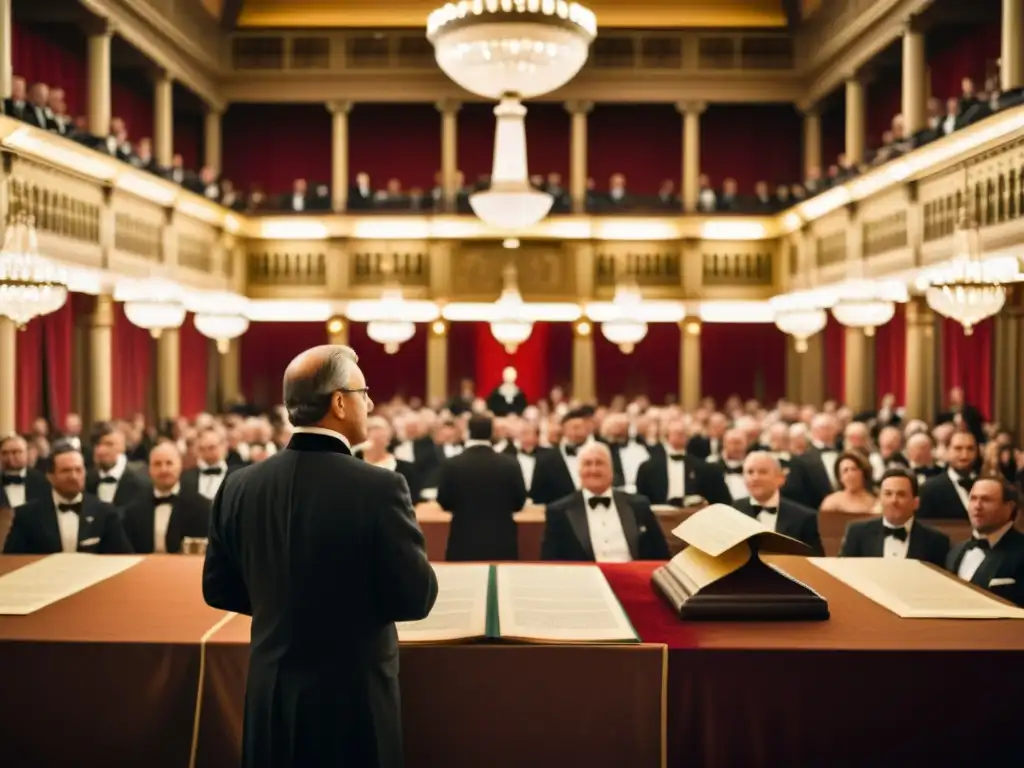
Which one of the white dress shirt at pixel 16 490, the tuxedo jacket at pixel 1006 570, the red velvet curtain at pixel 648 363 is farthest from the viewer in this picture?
the red velvet curtain at pixel 648 363

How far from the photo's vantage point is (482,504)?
6.67 m

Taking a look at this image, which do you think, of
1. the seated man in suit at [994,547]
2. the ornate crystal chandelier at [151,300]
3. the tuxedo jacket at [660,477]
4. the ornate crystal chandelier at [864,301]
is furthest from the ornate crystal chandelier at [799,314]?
the seated man in suit at [994,547]

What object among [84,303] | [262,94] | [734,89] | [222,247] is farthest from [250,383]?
[734,89]

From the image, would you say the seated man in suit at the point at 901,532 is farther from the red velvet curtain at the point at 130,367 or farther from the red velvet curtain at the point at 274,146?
the red velvet curtain at the point at 274,146

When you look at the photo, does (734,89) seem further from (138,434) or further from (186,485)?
(186,485)

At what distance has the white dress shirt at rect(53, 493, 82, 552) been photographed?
18.6 ft

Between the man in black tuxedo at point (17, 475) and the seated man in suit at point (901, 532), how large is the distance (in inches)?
222

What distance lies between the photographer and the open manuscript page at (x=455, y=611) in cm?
298

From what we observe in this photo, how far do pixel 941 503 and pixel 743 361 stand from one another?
753 inches

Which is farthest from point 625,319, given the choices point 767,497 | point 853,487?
point 767,497

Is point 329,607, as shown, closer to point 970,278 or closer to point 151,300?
point 970,278

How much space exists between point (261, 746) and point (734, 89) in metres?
23.2

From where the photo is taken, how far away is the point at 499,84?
314 inches

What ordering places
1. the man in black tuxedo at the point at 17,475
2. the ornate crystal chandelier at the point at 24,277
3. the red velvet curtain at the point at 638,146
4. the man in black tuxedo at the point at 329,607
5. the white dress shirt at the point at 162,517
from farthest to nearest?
the red velvet curtain at the point at 638,146, the man in black tuxedo at the point at 17,475, the ornate crystal chandelier at the point at 24,277, the white dress shirt at the point at 162,517, the man in black tuxedo at the point at 329,607
